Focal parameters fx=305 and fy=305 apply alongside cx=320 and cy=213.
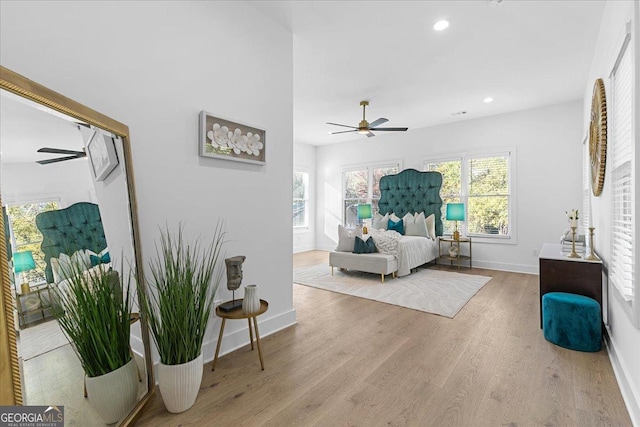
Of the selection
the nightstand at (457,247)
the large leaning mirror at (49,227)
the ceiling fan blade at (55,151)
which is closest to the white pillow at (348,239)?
the nightstand at (457,247)

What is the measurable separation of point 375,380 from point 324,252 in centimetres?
602

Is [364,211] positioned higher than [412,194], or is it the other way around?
[412,194]

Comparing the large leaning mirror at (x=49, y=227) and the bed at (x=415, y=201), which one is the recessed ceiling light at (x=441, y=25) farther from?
the bed at (x=415, y=201)

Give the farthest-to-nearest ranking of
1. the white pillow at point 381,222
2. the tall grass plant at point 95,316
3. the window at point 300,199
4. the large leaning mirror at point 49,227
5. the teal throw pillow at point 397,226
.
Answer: the window at point 300,199
the white pillow at point 381,222
the teal throw pillow at point 397,226
the tall grass plant at point 95,316
the large leaning mirror at point 49,227

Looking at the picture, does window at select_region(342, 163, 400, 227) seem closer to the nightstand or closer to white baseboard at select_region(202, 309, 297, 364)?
the nightstand

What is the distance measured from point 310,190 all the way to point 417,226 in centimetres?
334

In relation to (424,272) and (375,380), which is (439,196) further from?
(375,380)

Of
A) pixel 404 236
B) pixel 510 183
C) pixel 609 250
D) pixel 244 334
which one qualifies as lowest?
pixel 244 334

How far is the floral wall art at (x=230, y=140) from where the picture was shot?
7.48 ft

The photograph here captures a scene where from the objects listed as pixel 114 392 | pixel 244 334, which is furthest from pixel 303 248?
pixel 114 392

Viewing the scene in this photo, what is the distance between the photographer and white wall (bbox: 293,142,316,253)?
25.8ft

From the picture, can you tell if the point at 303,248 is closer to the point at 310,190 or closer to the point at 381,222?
the point at 310,190

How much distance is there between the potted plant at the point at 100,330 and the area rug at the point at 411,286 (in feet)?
9.35

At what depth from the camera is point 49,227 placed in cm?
125
